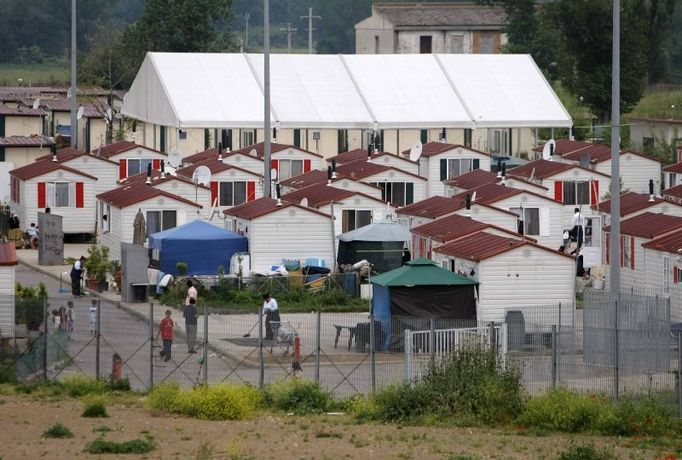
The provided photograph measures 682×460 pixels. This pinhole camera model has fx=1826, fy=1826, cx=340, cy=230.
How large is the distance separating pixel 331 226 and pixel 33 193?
13237mm

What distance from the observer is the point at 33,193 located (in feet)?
182

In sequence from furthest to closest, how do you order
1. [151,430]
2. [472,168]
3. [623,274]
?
[472,168] → [623,274] → [151,430]

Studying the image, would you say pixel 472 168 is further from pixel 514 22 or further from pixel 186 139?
pixel 514 22

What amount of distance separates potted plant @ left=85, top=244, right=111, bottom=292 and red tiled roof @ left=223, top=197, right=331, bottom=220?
3.68 meters

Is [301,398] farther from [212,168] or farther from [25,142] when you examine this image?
[25,142]

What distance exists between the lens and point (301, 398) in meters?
A: 28.2

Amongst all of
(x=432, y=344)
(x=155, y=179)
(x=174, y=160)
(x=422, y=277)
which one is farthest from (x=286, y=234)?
(x=432, y=344)

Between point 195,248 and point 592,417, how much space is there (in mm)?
19479

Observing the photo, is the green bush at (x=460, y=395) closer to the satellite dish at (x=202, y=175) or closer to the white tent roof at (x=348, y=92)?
the satellite dish at (x=202, y=175)

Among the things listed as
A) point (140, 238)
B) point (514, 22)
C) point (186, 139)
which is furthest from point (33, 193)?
point (514, 22)

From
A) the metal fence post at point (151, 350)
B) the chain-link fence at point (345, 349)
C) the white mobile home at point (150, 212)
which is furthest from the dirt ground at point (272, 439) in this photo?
the white mobile home at point (150, 212)

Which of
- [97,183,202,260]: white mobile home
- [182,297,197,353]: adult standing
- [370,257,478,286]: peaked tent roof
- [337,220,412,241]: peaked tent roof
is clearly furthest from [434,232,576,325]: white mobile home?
[97,183,202,260]: white mobile home

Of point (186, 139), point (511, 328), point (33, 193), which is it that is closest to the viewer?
point (511, 328)

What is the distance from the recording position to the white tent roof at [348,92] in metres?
71.7
